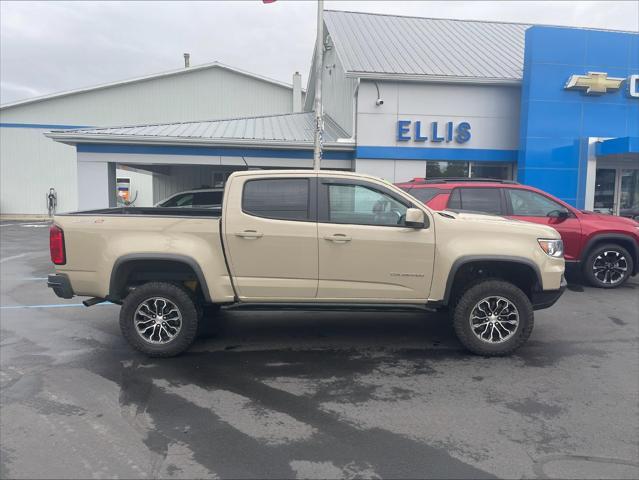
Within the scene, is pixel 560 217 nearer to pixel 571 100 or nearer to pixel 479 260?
pixel 479 260

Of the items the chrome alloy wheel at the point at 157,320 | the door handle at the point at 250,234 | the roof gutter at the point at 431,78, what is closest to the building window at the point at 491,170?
the roof gutter at the point at 431,78

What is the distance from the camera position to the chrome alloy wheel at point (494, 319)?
5.40 meters

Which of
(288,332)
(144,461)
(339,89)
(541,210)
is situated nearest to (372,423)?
(144,461)

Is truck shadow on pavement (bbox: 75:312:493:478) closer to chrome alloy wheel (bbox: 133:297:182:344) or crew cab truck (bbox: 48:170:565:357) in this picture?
chrome alloy wheel (bbox: 133:297:182:344)

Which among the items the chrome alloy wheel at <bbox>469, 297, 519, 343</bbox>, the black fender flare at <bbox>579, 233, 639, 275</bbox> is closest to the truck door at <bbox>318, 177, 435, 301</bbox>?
the chrome alloy wheel at <bbox>469, 297, 519, 343</bbox>

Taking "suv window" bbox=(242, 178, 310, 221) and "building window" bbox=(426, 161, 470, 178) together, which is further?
"building window" bbox=(426, 161, 470, 178)

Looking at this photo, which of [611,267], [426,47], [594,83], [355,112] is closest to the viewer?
[611,267]

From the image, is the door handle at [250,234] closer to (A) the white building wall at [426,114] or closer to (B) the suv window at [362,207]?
(B) the suv window at [362,207]

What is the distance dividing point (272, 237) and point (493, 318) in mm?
2488

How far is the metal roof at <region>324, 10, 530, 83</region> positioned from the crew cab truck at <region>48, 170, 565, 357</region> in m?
9.69

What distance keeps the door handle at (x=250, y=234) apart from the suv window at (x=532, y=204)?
5242 mm

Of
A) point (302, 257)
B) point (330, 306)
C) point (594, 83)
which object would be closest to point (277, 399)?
point (330, 306)

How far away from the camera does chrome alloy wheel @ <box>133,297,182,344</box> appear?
17.4 ft

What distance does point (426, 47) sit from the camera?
16.7 m
